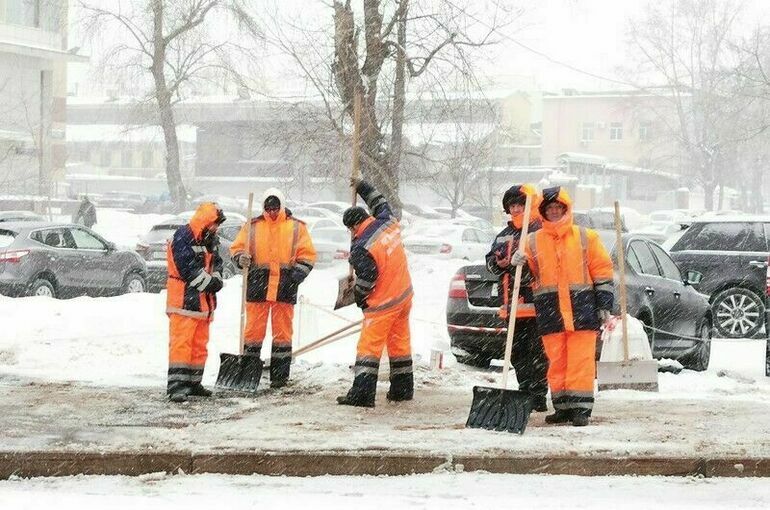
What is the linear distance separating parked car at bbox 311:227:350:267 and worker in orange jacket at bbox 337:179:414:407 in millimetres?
16384

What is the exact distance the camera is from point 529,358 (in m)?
8.98

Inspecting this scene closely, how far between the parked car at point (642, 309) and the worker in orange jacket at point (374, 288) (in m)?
2.32

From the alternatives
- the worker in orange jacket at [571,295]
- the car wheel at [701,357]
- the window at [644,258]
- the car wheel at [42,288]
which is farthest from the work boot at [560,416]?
the car wheel at [42,288]

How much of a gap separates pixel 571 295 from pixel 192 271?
287 centimetres

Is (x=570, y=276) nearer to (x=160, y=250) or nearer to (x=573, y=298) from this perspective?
(x=573, y=298)

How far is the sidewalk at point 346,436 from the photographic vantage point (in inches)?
273

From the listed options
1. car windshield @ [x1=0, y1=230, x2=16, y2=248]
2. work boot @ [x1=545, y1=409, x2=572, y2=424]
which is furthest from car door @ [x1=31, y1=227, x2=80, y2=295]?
work boot @ [x1=545, y1=409, x2=572, y2=424]

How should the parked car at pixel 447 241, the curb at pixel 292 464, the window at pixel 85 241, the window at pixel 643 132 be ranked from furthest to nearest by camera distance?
the window at pixel 643 132 < the parked car at pixel 447 241 < the window at pixel 85 241 < the curb at pixel 292 464

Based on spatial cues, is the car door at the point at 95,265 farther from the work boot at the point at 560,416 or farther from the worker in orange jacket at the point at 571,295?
the worker in orange jacket at the point at 571,295

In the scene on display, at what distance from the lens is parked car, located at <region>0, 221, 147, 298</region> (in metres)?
18.3

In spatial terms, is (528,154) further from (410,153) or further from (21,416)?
(21,416)

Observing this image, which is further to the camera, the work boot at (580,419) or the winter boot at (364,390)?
the winter boot at (364,390)

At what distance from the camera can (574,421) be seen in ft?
27.1

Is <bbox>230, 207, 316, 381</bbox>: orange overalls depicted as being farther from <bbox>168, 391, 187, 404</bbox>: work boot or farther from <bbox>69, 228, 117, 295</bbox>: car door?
<bbox>69, 228, 117, 295</bbox>: car door
